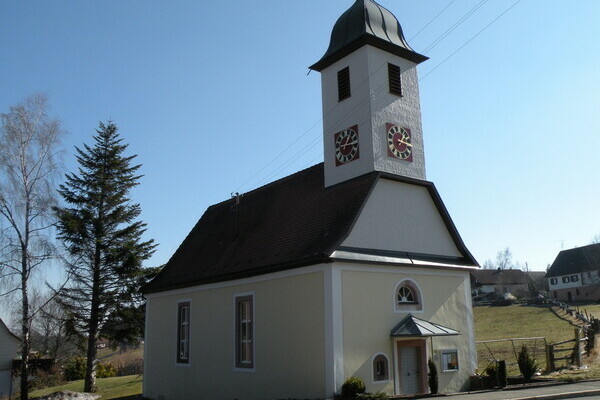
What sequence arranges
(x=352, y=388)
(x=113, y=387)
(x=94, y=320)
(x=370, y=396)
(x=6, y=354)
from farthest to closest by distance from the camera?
(x=6, y=354), (x=94, y=320), (x=113, y=387), (x=352, y=388), (x=370, y=396)

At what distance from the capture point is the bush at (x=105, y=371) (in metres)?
37.4

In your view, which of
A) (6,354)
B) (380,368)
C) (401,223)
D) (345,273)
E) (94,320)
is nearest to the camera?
(345,273)

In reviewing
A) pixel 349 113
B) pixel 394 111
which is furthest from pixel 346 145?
pixel 394 111

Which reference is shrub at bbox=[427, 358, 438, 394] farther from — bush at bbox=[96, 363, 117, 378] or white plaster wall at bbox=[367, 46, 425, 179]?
bush at bbox=[96, 363, 117, 378]

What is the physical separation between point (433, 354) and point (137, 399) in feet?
44.6

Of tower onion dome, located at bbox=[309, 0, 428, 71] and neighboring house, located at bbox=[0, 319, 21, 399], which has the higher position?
tower onion dome, located at bbox=[309, 0, 428, 71]

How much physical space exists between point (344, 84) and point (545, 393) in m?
12.1

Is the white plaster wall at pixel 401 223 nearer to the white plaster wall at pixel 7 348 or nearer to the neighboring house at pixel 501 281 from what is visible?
the white plaster wall at pixel 7 348

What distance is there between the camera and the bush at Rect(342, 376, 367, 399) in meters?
14.9

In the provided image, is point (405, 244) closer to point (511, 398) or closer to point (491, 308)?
point (511, 398)

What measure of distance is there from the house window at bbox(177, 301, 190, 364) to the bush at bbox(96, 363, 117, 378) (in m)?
18.0

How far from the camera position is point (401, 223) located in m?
18.6

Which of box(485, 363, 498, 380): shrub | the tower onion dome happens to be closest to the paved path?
box(485, 363, 498, 380): shrub

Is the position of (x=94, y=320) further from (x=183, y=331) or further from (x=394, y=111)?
(x=394, y=111)
